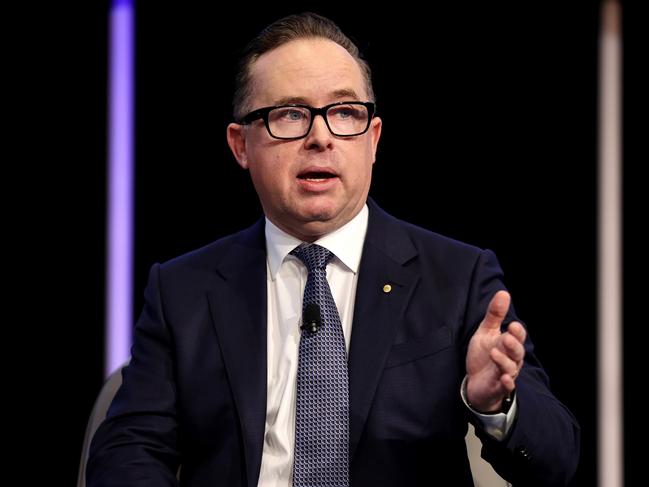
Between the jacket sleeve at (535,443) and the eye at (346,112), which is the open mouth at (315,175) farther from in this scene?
the jacket sleeve at (535,443)

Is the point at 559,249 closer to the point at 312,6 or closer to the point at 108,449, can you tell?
the point at 312,6

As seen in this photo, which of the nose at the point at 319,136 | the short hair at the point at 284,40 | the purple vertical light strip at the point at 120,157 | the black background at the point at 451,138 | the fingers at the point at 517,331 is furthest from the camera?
the purple vertical light strip at the point at 120,157

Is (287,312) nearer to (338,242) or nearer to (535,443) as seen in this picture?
(338,242)

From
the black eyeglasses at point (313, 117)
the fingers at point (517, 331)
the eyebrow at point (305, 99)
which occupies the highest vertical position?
the eyebrow at point (305, 99)

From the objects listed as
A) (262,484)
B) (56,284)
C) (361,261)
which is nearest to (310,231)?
(361,261)

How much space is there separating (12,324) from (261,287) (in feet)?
5.66

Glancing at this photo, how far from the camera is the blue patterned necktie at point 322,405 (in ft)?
5.61

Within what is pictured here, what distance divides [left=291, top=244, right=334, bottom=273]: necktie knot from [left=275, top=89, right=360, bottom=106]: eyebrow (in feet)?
1.00

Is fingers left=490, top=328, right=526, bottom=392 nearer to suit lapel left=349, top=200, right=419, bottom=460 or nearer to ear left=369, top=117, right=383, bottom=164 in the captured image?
suit lapel left=349, top=200, right=419, bottom=460

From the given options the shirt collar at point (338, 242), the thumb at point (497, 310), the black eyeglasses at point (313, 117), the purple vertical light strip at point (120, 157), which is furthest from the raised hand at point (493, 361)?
the purple vertical light strip at point (120, 157)

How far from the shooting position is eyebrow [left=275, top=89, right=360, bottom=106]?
1911 millimetres

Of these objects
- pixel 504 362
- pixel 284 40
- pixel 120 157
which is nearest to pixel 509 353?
pixel 504 362

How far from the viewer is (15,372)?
10.9ft

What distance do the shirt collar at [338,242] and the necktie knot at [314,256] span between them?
1cm
